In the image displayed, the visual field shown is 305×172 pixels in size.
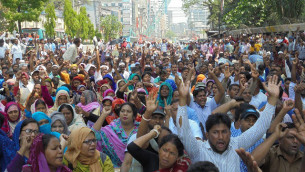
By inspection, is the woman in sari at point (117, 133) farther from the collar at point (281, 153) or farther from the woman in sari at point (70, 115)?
the collar at point (281, 153)

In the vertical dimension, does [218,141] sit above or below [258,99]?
above

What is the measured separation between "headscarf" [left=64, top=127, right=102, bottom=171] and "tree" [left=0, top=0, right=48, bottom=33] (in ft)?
70.3

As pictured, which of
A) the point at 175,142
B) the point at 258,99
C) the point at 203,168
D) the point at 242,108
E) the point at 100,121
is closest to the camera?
the point at 203,168

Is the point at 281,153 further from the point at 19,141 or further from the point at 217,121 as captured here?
the point at 19,141

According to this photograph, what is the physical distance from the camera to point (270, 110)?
3.64 m

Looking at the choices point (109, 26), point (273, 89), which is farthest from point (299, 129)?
point (109, 26)

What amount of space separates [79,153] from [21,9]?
74.3ft

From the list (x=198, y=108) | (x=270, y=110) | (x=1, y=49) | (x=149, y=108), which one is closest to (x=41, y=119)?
(x=149, y=108)

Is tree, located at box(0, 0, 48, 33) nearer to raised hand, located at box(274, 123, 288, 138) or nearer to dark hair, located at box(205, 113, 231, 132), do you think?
dark hair, located at box(205, 113, 231, 132)

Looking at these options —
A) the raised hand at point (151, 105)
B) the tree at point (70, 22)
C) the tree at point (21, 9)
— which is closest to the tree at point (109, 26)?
the tree at point (70, 22)

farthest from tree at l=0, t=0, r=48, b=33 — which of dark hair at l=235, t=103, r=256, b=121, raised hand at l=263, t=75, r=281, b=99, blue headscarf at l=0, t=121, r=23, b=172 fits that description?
raised hand at l=263, t=75, r=281, b=99

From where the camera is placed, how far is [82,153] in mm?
3824

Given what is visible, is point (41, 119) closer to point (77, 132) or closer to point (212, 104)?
point (77, 132)

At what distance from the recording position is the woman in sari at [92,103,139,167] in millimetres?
4875
